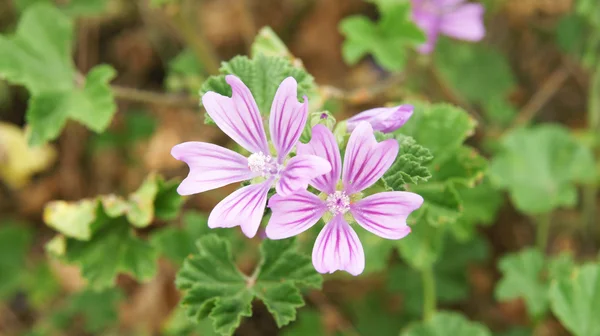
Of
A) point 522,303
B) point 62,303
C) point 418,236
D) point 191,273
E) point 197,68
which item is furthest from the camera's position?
point 62,303

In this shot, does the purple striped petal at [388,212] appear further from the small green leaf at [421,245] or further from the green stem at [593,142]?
the green stem at [593,142]

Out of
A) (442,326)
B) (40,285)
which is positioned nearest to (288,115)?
(442,326)

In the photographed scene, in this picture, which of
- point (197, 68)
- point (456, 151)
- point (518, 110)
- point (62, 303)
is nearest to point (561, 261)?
point (456, 151)

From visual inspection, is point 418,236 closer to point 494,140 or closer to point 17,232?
point 494,140

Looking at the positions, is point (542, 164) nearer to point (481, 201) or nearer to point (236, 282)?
point (481, 201)

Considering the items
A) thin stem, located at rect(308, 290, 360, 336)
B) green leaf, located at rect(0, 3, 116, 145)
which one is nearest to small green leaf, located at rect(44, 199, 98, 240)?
green leaf, located at rect(0, 3, 116, 145)

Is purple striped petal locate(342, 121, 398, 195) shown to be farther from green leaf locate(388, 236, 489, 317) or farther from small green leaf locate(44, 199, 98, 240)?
green leaf locate(388, 236, 489, 317)
